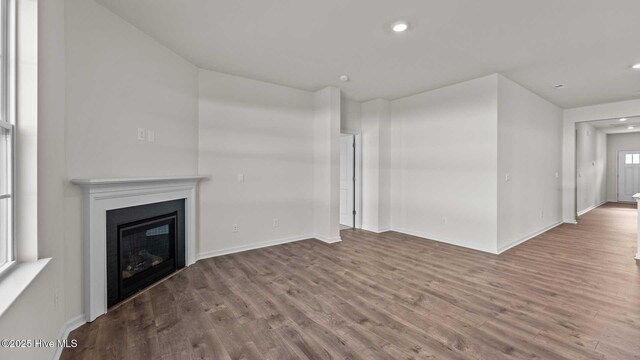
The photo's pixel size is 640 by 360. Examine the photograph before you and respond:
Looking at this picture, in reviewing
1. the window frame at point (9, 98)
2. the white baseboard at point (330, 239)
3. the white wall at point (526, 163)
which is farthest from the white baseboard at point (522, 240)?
the window frame at point (9, 98)

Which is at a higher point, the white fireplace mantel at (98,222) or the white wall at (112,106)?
the white wall at (112,106)

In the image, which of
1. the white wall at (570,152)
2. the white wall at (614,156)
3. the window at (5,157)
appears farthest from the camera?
the white wall at (614,156)

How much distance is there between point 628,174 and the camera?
31.4 feet

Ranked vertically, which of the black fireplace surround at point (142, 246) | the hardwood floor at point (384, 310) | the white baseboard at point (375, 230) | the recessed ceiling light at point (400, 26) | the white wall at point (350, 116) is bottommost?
the hardwood floor at point (384, 310)

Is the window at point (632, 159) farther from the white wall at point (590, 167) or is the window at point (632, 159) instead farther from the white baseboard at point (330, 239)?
the white baseboard at point (330, 239)

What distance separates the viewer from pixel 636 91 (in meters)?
4.72

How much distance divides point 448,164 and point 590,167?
23.2 feet

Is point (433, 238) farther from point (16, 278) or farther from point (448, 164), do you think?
point (16, 278)


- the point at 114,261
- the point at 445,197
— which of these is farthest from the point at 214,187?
the point at 445,197

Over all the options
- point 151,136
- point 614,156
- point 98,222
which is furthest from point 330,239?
point 614,156

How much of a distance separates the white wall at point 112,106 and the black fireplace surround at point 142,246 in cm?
29

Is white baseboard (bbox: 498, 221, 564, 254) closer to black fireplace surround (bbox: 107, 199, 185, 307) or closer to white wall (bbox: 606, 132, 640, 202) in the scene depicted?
black fireplace surround (bbox: 107, 199, 185, 307)

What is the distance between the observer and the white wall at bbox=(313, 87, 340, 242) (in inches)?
183

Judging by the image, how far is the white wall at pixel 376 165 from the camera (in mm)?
5391
